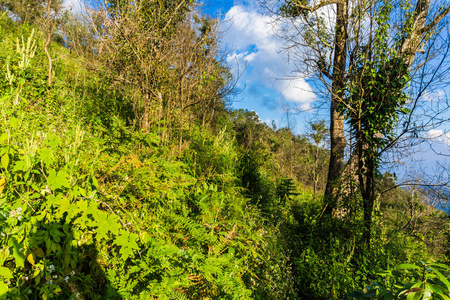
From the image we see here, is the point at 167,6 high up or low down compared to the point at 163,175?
up

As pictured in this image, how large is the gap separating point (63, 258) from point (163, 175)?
130cm

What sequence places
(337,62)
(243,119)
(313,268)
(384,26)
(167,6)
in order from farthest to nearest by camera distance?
(243,119), (337,62), (167,6), (384,26), (313,268)

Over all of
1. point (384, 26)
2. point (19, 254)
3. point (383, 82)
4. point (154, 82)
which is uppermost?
point (384, 26)

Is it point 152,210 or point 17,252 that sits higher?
point 152,210

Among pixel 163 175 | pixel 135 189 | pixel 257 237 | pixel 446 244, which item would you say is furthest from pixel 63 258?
pixel 446 244

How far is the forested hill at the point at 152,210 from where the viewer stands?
1488 millimetres

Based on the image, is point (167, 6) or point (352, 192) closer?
point (352, 192)

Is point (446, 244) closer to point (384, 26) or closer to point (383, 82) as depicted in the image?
point (383, 82)

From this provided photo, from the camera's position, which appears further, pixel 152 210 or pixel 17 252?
pixel 152 210

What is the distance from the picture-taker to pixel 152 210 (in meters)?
2.42

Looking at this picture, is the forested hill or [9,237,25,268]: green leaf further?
the forested hill

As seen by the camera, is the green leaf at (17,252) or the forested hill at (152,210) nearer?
the green leaf at (17,252)

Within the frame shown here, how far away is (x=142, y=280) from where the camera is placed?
1.65 m

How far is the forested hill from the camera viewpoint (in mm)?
1488
